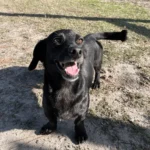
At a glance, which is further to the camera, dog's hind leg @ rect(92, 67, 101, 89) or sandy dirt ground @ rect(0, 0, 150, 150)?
dog's hind leg @ rect(92, 67, 101, 89)

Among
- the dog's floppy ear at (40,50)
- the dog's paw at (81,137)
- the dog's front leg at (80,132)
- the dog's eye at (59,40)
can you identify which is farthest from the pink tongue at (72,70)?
the dog's paw at (81,137)

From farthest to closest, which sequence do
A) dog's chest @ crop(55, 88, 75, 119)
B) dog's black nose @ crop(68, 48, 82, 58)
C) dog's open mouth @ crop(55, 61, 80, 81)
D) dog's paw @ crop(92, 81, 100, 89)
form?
dog's paw @ crop(92, 81, 100, 89) < dog's chest @ crop(55, 88, 75, 119) < dog's open mouth @ crop(55, 61, 80, 81) < dog's black nose @ crop(68, 48, 82, 58)

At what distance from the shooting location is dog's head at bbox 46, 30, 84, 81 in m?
2.30

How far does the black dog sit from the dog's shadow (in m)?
0.18

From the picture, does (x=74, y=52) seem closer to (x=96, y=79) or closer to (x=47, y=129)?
(x=47, y=129)

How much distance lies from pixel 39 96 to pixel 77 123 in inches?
35.0

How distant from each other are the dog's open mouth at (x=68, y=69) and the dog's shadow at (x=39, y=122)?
0.89 metres

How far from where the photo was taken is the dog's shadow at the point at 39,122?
294cm

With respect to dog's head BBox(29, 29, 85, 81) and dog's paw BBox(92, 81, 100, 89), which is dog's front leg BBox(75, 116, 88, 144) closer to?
dog's head BBox(29, 29, 85, 81)

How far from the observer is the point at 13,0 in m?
7.53

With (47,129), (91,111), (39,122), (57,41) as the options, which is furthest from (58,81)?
(91,111)

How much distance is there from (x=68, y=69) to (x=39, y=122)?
40.7 inches

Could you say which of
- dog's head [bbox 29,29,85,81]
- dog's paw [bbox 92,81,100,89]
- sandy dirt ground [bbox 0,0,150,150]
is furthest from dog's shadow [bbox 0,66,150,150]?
dog's head [bbox 29,29,85,81]

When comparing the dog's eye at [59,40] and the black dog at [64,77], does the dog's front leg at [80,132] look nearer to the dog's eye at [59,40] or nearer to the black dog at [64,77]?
the black dog at [64,77]
